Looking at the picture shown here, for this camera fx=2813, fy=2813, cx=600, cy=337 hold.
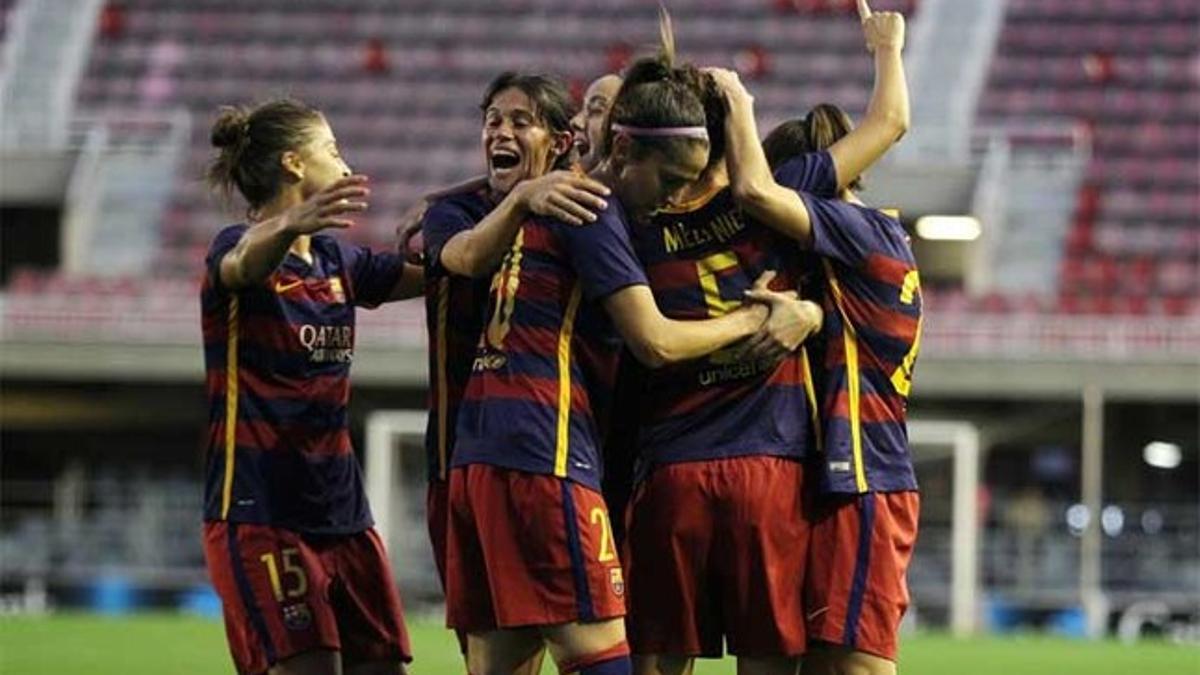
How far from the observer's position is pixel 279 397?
6738 millimetres

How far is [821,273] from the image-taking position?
20.5 feet

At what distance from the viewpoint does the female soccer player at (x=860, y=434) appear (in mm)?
6141

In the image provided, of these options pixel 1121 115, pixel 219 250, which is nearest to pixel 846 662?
pixel 219 250

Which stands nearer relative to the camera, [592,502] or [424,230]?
[592,502]

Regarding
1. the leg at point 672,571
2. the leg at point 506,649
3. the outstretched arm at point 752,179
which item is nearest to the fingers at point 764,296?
the outstretched arm at point 752,179

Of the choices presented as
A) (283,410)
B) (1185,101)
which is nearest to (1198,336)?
(1185,101)

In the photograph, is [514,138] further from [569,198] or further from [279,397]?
[279,397]

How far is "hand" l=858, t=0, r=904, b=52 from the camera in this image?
6387mm

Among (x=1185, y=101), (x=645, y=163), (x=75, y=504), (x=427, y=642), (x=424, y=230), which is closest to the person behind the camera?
(x=645, y=163)

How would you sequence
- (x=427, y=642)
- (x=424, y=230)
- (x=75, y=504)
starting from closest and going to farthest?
(x=424, y=230) → (x=427, y=642) → (x=75, y=504)

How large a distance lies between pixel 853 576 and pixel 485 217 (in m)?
1.13

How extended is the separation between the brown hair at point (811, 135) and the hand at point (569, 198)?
0.66 metres

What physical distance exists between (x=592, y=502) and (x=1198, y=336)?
17.5 metres

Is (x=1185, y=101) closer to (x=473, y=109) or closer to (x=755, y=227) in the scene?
(x=473, y=109)
